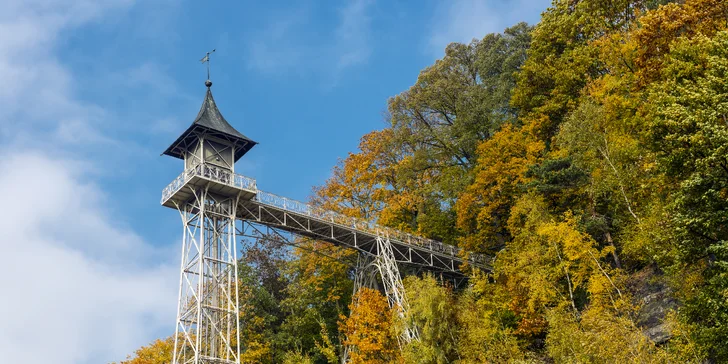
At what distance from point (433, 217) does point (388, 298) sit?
351 inches

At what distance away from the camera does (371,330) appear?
2950 centimetres

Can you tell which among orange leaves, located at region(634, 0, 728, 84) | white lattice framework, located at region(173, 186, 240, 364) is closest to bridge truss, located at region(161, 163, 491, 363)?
white lattice framework, located at region(173, 186, 240, 364)

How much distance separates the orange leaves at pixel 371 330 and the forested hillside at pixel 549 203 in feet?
0.35

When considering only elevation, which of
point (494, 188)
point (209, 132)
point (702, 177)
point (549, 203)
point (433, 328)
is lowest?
point (433, 328)

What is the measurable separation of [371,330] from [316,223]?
5362 millimetres

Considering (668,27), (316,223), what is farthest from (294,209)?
(668,27)

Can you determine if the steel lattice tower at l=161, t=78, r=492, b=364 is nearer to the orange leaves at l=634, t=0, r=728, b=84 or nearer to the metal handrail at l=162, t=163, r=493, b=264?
the metal handrail at l=162, t=163, r=493, b=264

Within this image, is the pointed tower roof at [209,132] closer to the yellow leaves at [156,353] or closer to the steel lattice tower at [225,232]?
the steel lattice tower at [225,232]

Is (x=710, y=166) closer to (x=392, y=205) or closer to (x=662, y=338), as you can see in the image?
(x=662, y=338)

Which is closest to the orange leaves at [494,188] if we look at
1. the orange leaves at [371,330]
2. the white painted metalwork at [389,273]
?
the white painted metalwork at [389,273]

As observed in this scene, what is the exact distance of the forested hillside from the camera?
1952cm

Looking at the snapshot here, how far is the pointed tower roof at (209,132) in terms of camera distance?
1198 inches

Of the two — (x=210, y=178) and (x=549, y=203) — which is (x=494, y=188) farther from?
(x=210, y=178)

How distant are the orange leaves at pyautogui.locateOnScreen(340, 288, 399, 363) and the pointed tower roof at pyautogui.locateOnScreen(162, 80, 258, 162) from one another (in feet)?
28.0
